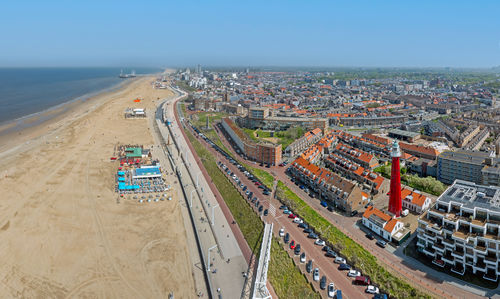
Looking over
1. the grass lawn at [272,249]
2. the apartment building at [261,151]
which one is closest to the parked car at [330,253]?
the grass lawn at [272,249]

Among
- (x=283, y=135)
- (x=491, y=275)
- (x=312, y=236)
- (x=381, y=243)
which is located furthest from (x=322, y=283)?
(x=283, y=135)

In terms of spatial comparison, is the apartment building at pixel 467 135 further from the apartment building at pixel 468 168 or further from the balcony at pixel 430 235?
the balcony at pixel 430 235

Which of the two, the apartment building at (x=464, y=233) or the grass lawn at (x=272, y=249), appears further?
the apartment building at (x=464, y=233)

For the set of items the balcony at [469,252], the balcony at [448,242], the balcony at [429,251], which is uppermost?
the balcony at [448,242]

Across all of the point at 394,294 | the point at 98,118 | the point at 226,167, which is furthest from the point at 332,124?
the point at 394,294

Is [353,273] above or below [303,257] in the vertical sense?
below

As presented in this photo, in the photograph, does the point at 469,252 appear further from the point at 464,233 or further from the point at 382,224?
the point at 382,224

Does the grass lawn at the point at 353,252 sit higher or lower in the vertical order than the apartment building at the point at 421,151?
lower
